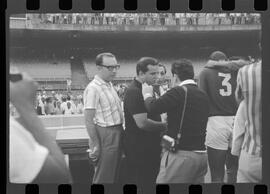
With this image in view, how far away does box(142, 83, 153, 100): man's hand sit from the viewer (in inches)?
221

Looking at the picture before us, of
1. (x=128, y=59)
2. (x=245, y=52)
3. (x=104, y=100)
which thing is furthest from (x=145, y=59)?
(x=245, y=52)

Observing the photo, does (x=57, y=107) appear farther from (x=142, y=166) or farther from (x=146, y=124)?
(x=142, y=166)

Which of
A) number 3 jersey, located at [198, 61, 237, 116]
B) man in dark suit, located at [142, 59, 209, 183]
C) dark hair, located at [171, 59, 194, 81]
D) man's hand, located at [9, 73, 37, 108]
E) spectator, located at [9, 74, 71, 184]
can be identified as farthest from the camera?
number 3 jersey, located at [198, 61, 237, 116]

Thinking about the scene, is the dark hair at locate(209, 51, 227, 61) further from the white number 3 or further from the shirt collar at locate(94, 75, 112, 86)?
the shirt collar at locate(94, 75, 112, 86)

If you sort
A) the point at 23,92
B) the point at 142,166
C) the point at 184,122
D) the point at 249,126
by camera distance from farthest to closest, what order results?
the point at 142,166 < the point at 249,126 < the point at 184,122 < the point at 23,92

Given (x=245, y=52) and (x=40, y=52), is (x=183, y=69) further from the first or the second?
(x=40, y=52)

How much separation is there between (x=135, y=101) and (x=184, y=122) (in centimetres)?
55

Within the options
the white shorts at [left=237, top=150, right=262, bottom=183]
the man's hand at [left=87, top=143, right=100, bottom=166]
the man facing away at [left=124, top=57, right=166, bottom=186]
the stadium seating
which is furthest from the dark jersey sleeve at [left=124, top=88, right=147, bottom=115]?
the white shorts at [left=237, top=150, right=262, bottom=183]

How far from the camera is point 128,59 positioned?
5633 mm

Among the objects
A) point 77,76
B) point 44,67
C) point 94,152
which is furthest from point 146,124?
point 44,67

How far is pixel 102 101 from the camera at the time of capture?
18.5 ft

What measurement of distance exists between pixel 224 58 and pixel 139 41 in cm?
92

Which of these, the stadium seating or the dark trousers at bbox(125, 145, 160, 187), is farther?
the dark trousers at bbox(125, 145, 160, 187)

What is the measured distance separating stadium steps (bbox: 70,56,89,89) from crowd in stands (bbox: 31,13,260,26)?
43cm
